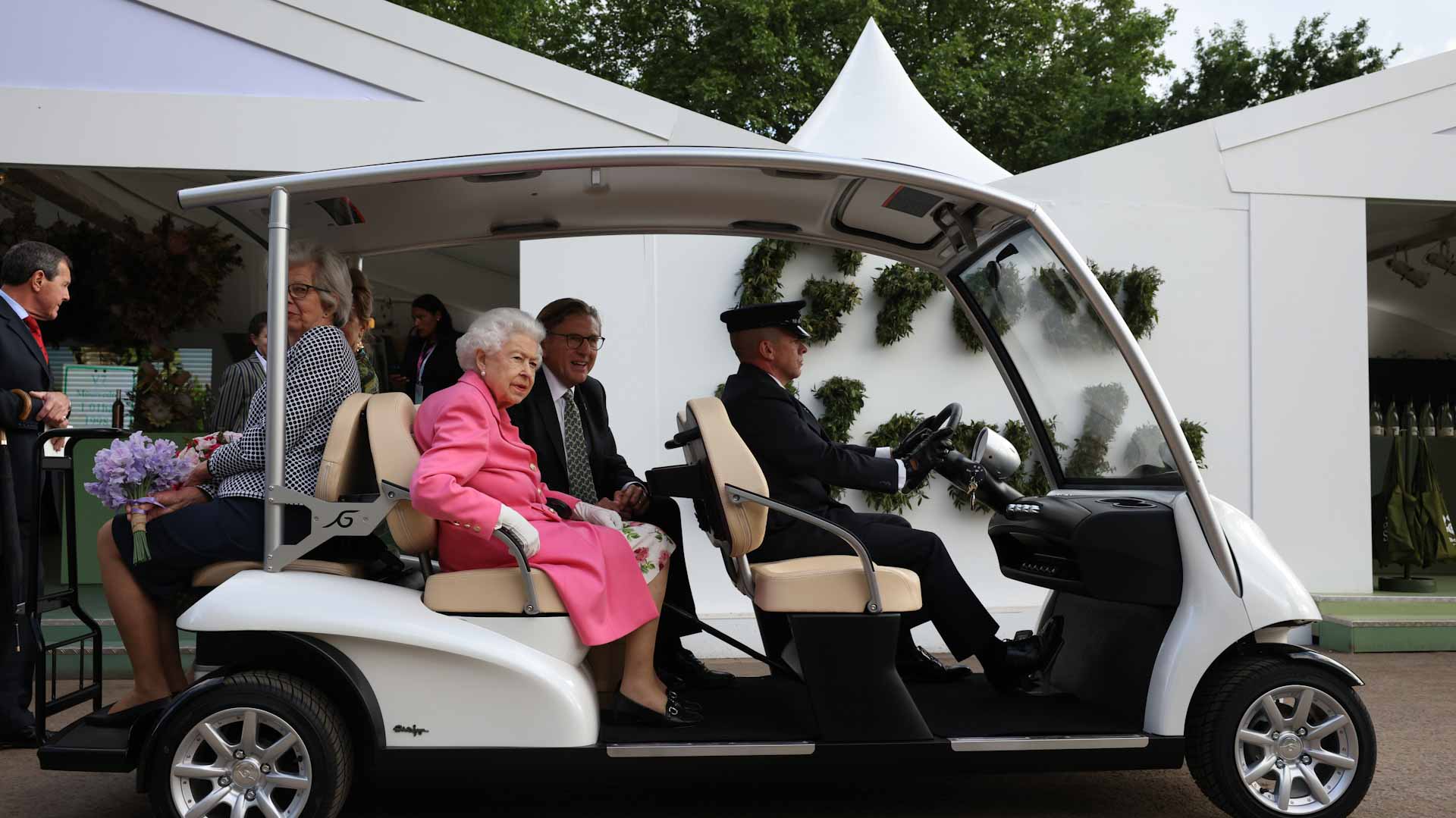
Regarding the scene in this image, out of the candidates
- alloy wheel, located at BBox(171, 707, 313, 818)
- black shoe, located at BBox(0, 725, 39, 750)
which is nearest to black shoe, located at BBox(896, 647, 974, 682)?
alloy wheel, located at BBox(171, 707, 313, 818)

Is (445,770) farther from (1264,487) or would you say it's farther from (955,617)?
(1264,487)

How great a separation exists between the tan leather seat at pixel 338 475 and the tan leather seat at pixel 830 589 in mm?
1242

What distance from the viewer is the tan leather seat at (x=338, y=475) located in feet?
11.1

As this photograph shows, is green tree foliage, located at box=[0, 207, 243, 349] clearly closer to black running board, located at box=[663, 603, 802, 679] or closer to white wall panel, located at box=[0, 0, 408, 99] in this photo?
white wall panel, located at box=[0, 0, 408, 99]

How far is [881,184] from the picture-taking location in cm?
365

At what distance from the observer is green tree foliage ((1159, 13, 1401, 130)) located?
25172 mm

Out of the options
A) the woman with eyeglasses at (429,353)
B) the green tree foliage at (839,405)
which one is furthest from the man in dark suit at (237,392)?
the green tree foliage at (839,405)

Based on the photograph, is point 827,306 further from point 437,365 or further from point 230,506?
point 230,506

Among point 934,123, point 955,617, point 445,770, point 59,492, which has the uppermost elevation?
point 934,123

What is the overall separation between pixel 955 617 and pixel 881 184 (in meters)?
1.45

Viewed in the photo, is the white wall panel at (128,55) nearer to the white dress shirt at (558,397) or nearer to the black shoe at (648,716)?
the white dress shirt at (558,397)

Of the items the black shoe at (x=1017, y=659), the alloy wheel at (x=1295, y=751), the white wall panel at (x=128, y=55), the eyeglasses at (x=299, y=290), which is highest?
the white wall panel at (x=128, y=55)

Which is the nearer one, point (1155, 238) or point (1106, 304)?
point (1106, 304)

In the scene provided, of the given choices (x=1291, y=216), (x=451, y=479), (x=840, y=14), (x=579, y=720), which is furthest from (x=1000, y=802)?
(x=840, y=14)
